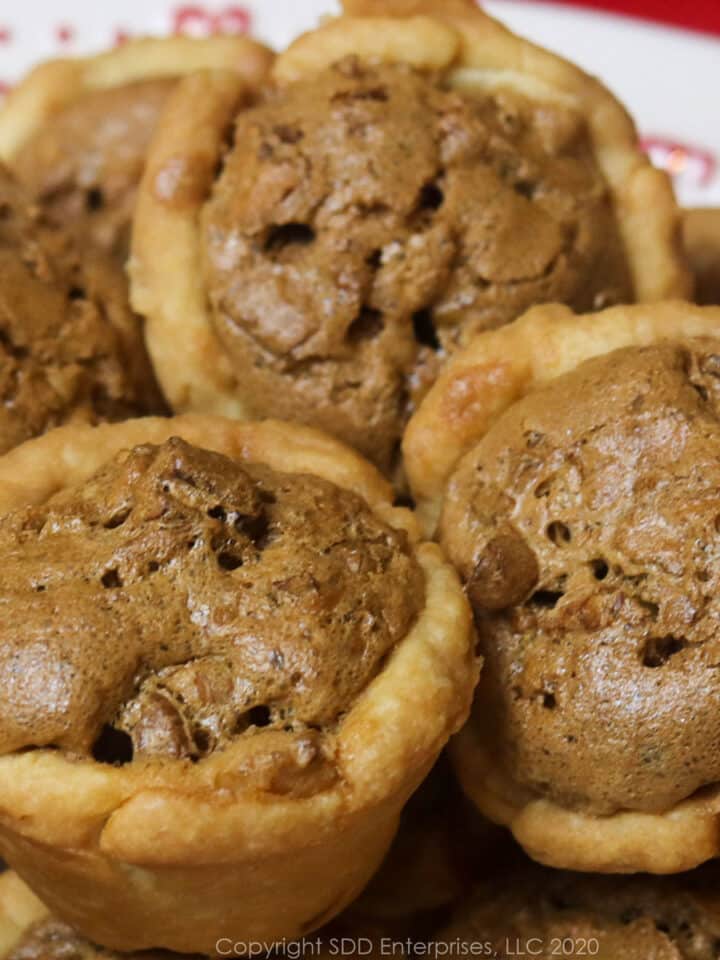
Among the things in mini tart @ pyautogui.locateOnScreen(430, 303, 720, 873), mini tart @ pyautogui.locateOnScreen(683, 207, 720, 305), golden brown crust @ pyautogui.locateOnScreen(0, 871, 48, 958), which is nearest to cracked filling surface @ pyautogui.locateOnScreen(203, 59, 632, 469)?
mini tart @ pyautogui.locateOnScreen(430, 303, 720, 873)

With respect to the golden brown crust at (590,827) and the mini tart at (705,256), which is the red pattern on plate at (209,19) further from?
the golden brown crust at (590,827)

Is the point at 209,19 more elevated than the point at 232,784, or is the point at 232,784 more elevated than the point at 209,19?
the point at 209,19

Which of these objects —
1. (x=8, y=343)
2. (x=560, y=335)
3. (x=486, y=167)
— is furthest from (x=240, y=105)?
(x=560, y=335)

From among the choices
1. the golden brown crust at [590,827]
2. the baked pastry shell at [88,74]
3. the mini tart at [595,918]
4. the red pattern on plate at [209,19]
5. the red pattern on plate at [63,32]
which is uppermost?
the baked pastry shell at [88,74]

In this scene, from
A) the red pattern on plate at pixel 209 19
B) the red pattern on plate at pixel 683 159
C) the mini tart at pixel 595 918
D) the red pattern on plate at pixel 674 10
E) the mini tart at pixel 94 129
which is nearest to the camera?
the mini tart at pixel 595 918

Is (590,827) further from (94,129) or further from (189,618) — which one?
(94,129)

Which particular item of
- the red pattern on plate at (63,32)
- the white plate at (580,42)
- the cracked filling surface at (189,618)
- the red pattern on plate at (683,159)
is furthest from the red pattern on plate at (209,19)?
the cracked filling surface at (189,618)

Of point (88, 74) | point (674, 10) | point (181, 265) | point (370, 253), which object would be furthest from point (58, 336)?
point (674, 10)
